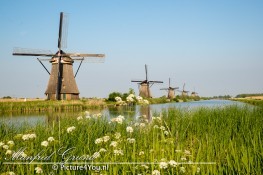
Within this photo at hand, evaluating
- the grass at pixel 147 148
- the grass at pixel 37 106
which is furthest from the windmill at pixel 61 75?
the grass at pixel 147 148

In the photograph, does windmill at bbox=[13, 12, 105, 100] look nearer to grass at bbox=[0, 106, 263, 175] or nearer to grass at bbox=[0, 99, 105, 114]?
grass at bbox=[0, 99, 105, 114]

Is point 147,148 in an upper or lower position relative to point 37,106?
lower

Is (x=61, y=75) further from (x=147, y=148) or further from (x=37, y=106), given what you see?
(x=147, y=148)

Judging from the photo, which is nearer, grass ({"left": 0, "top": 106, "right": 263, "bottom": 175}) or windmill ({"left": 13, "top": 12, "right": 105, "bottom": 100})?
grass ({"left": 0, "top": 106, "right": 263, "bottom": 175})

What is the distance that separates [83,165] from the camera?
13.7 feet

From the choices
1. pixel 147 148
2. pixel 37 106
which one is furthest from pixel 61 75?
pixel 147 148

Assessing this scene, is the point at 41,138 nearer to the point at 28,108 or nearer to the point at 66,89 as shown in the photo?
the point at 28,108

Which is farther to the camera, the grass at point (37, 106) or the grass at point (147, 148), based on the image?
the grass at point (37, 106)

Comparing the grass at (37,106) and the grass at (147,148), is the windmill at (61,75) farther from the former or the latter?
the grass at (147,148)

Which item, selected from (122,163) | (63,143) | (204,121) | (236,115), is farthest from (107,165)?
(236,115)

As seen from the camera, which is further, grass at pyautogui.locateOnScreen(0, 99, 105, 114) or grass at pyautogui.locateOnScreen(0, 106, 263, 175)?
grass at pyautogui.locateOnScreen(0, 99, 105, 114)

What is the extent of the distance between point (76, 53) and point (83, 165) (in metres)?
29.4

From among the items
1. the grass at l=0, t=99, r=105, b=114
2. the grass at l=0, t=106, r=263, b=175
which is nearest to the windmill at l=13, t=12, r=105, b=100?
the grass at l=0, t=99, r=105, b=114

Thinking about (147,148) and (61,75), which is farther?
(61,75)
